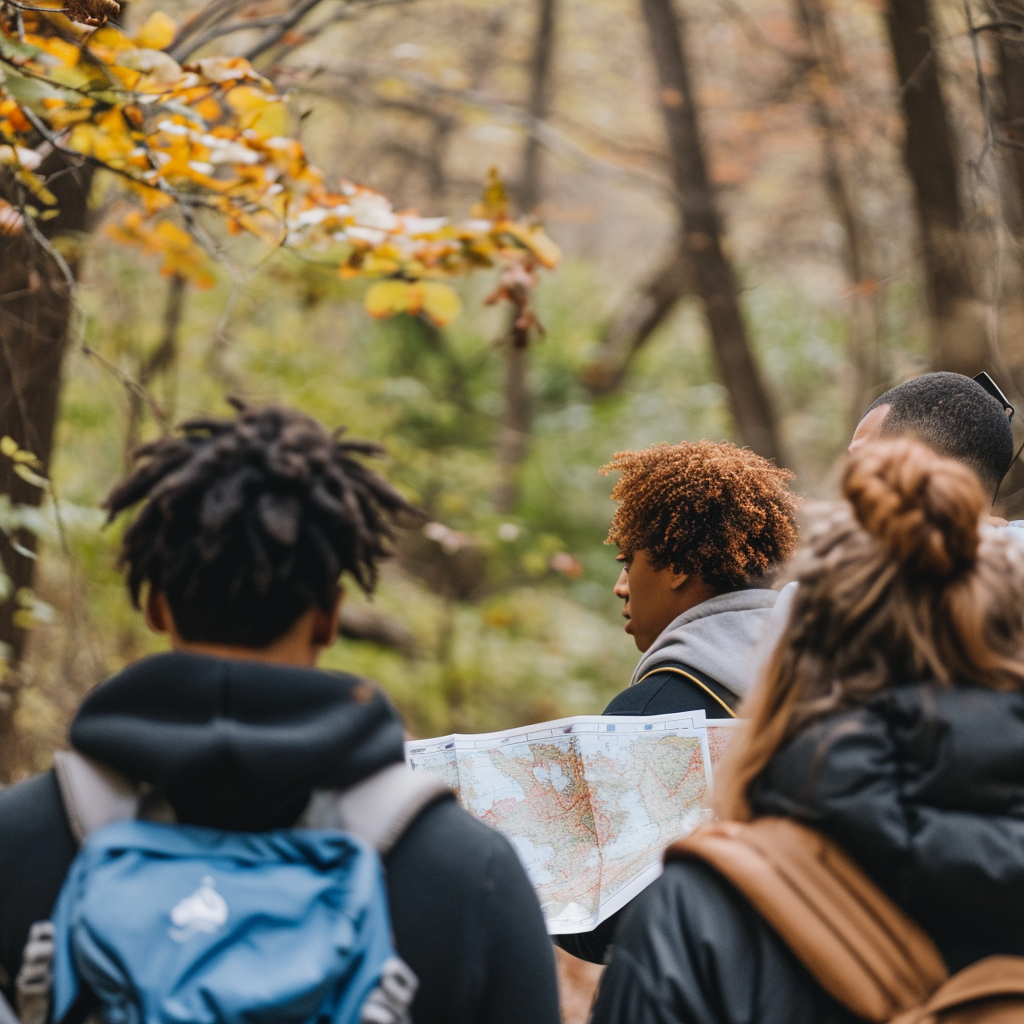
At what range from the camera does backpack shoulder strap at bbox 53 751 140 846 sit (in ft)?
4.53

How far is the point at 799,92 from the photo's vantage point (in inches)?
397

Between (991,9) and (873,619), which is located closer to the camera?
(873,619)

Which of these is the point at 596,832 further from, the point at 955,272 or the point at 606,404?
the point at 606,404

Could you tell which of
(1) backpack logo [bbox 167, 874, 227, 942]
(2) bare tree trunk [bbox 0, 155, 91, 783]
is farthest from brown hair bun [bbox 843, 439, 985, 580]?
(2) bare tree trunk [bbox 0, 155, 91, 783]

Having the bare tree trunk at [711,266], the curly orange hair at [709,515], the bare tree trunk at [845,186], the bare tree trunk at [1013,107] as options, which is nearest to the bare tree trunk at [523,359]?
the bare tree trunk at [711,266]

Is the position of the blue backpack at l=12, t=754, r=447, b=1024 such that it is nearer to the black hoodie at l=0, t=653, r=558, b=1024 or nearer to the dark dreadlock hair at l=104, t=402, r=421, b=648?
the black hoodie at l=0, t=653, r=558, b=1024

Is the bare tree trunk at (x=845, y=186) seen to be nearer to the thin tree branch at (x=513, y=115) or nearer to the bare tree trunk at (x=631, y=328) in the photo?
the thin tree branch at (x=513, y=115)

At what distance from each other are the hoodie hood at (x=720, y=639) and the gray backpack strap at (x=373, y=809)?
1107 mm

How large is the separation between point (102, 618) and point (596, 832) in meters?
6.25

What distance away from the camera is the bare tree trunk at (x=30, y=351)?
13.2 feet

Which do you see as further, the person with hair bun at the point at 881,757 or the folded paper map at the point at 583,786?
the folded paper map at the point at 583,786

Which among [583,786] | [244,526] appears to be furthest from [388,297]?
[244,526]

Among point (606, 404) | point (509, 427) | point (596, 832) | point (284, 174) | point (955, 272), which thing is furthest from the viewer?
point (606, 404)

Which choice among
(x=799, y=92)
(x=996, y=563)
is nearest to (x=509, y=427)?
(x=799, y=92)
